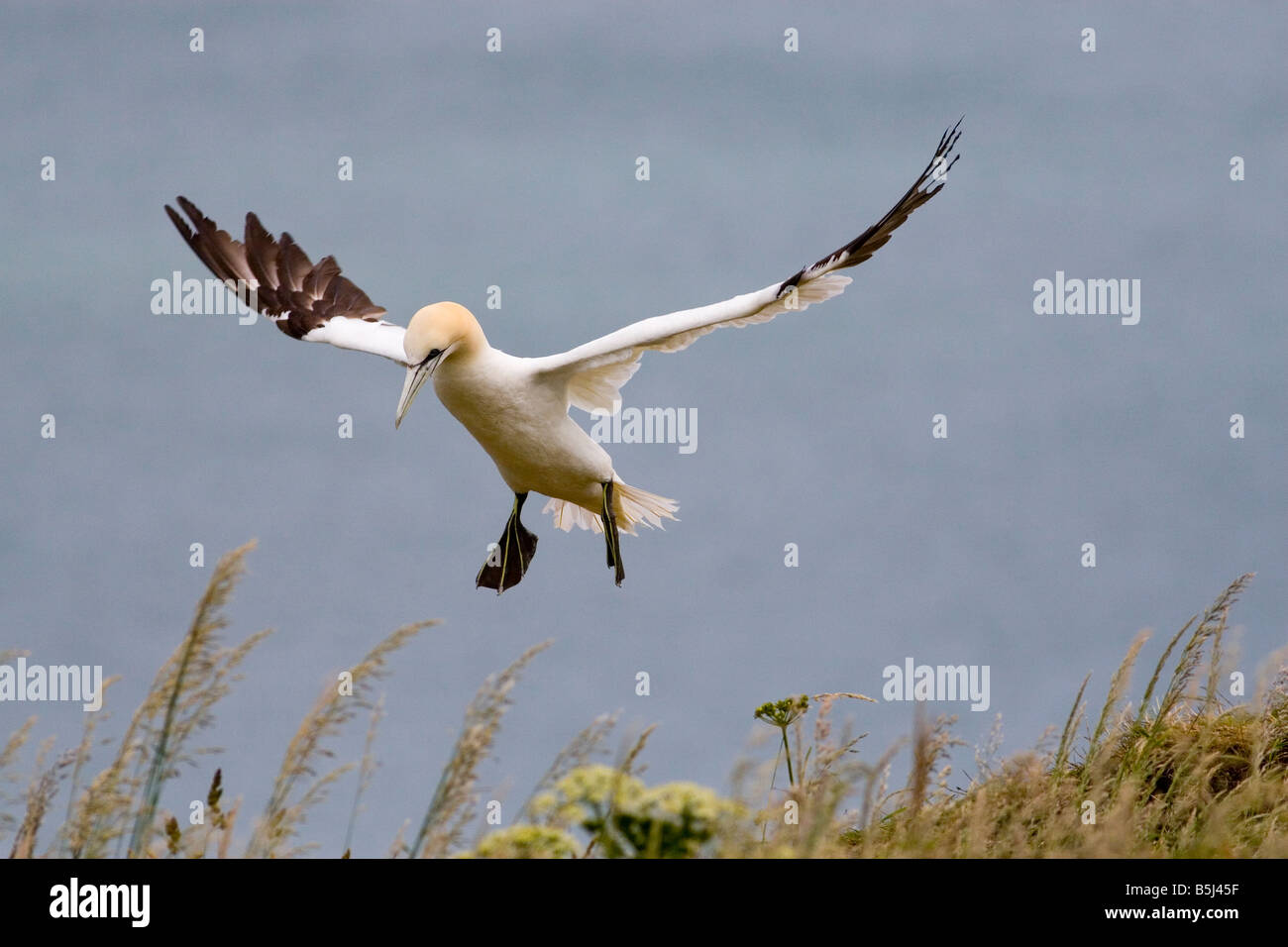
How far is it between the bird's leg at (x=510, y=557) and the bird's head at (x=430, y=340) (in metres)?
2.30

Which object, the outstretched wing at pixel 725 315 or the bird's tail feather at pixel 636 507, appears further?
the bird's tail feather at pixel 636 507

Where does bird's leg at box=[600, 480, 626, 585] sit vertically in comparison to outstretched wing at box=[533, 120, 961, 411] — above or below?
below

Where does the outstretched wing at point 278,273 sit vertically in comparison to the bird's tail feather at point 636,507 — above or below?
above

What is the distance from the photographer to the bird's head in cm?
1030

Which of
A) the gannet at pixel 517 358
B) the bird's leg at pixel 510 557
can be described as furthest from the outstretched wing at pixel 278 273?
the bird's leg at pixel 510 557

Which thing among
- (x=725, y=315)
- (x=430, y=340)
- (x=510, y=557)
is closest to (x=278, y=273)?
(x=510, y=557)

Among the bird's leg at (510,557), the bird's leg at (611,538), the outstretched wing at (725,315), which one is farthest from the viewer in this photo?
the bird's leg at (510,557)

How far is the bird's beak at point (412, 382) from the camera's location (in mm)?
10188

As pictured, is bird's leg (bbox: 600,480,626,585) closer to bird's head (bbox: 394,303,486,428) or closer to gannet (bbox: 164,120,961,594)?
gannet (bbox: 164,120,961,594)

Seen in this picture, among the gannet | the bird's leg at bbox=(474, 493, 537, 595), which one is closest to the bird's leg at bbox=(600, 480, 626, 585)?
the gannet

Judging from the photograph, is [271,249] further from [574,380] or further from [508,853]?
[508,853]

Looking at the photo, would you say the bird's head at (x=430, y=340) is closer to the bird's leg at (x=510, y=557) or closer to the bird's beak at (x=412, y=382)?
the bird's beak at (x=412, y=382)
